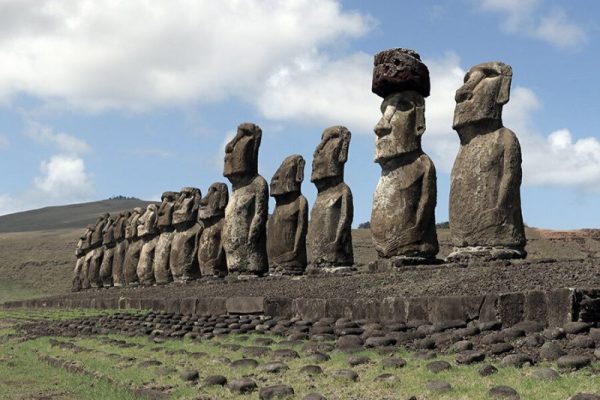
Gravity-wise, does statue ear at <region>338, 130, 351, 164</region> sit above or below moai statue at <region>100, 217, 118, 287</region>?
above

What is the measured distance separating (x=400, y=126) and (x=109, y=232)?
2017 centimetres

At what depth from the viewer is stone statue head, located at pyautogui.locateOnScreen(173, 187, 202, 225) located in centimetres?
2305

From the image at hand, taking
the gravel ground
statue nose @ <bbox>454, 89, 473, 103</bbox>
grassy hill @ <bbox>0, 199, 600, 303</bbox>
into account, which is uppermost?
statue nose @ <bbox>454, 89, 473, 103</bbox>

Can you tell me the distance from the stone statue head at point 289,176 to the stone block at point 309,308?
21.4 ft

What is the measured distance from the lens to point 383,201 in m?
13.4

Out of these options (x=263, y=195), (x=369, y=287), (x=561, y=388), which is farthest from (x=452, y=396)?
(x=263, y=195)

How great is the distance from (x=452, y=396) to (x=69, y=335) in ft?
29.6

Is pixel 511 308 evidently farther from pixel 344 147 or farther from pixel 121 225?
pixel 121 225

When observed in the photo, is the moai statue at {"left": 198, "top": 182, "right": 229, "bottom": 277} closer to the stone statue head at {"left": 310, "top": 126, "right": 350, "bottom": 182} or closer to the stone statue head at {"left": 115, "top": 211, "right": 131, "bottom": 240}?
the stone statue head at {"left": 310, "top": 126, "right": 350, "bottom": 182}

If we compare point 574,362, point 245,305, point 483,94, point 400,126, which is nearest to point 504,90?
point 483,94

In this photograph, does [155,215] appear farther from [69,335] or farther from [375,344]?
[375,344]

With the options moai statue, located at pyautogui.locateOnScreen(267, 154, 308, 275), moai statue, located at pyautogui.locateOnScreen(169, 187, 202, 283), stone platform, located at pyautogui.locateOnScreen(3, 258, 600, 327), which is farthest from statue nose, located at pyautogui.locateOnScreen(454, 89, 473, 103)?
moai statue, located at pyautogui.locateOnScreen(169, 187, 202, 283)

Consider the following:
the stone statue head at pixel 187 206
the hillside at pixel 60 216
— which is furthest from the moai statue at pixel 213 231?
the hillside at pixel 60 216

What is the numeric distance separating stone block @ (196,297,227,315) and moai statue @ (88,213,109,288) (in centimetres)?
1788
